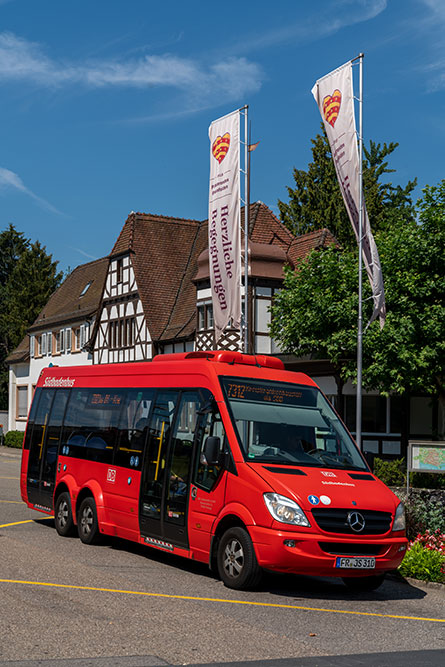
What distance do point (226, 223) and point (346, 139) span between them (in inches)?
167

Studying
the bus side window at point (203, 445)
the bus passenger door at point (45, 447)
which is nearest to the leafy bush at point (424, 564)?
the bus side window at point (203, 445)

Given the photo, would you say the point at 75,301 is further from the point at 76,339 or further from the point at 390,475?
the point at 390,475

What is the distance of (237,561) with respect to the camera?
395 inches

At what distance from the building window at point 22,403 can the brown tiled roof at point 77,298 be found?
13.4 ft

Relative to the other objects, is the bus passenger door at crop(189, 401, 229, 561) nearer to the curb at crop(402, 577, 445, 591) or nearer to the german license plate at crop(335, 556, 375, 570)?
the german license plate at crop(335, 556, 375, 570)

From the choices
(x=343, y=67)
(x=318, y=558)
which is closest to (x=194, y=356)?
(x=318, y=558)

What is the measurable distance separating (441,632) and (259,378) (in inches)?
165

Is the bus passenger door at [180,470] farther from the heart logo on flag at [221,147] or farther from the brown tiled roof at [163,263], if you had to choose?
the brown tiled roof at [163,263]

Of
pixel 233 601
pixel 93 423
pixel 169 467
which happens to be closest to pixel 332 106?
pixel 93 423

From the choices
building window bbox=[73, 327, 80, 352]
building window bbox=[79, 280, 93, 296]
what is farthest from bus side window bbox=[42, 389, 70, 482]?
building window bbox=[79, 280, 93, 296]

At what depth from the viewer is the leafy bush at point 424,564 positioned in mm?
11211

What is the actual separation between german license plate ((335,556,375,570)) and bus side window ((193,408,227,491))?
180 cm

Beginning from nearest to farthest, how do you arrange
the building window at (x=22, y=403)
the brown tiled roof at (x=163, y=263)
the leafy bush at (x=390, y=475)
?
the leafy bush at (x=390, y=475)
the brown tiled roof at (x=163, y=263)
the building window at (x=22, y=403)

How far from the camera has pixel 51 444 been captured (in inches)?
606
